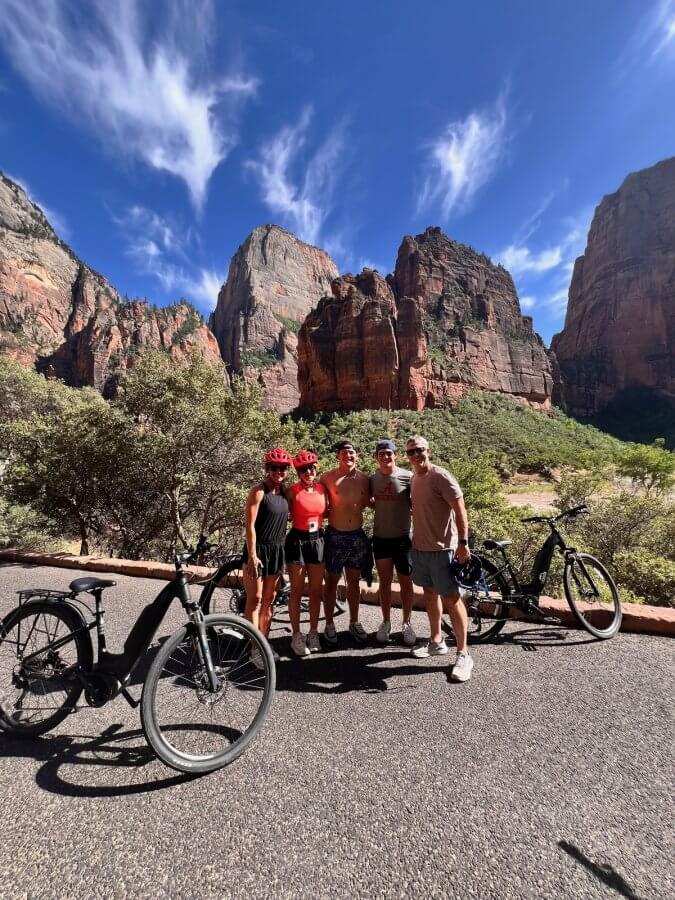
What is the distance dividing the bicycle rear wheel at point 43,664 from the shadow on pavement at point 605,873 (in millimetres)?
2871

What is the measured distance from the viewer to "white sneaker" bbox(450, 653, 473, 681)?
313 centimetres

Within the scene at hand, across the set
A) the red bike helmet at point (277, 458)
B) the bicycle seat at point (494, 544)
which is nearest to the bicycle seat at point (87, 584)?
the red bike helmet at point (277, 458)

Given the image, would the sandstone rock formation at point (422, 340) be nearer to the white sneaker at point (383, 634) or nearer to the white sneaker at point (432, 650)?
the white sneaker at point (383, 634)

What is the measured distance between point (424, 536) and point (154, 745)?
2.47m

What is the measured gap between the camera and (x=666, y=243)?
8850 centimetres

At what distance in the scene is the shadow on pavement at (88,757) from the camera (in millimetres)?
2111

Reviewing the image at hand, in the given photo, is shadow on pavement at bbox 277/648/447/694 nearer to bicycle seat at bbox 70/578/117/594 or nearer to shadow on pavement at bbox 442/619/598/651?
shadow on pavement at bbox 442/619/598/651

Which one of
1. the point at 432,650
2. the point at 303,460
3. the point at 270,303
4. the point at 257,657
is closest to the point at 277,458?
the point at 303,460

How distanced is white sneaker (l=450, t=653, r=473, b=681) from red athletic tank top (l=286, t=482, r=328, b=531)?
5.54 ft

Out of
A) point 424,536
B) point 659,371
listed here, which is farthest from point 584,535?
point 659,371

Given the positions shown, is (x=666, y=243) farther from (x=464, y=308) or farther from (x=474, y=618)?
(x=474, y=618)

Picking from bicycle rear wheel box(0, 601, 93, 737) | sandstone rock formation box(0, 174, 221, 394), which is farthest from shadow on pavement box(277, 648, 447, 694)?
sandstone rock formation box(0, 174, 221, 394)

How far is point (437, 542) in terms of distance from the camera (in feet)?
11.3

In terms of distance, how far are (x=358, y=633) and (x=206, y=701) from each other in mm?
1839
